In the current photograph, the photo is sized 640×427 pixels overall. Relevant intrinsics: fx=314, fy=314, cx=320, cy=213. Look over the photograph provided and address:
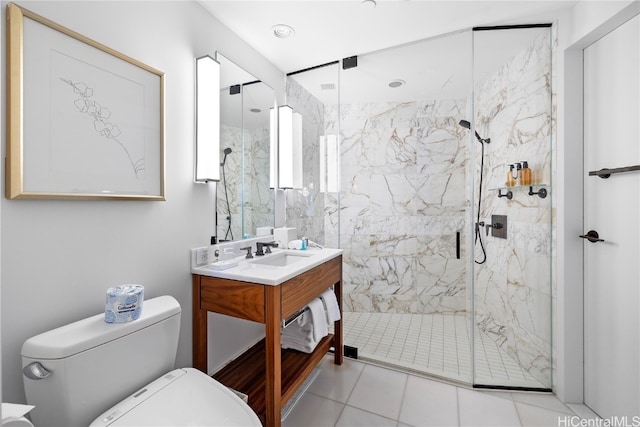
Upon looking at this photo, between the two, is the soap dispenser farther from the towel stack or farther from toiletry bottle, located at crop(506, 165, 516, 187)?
the towel stack

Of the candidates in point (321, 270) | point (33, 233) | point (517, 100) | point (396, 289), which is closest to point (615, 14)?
point (517, 100)

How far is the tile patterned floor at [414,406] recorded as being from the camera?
169cm

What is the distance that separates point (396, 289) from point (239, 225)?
181cm

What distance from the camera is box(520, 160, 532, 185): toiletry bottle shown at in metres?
2.05

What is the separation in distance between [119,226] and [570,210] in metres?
2.36

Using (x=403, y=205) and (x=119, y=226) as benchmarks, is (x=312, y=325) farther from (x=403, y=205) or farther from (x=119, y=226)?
(x=403, y=205)

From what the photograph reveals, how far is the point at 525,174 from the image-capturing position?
2064mm

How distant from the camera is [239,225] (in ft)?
6.81

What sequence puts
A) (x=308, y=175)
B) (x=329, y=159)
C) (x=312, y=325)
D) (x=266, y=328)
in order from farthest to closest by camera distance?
(x=329, y=159), (x=308, y=175), (x=312, y=325), (x=266, y=328)

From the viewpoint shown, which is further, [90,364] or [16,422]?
[90,364]

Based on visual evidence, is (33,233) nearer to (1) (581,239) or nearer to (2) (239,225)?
(2) (239,225)

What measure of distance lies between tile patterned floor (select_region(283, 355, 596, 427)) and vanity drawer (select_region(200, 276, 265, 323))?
0.67 m

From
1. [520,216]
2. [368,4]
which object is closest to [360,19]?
[368,4]

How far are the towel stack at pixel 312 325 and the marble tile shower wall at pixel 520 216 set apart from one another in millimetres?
1268
